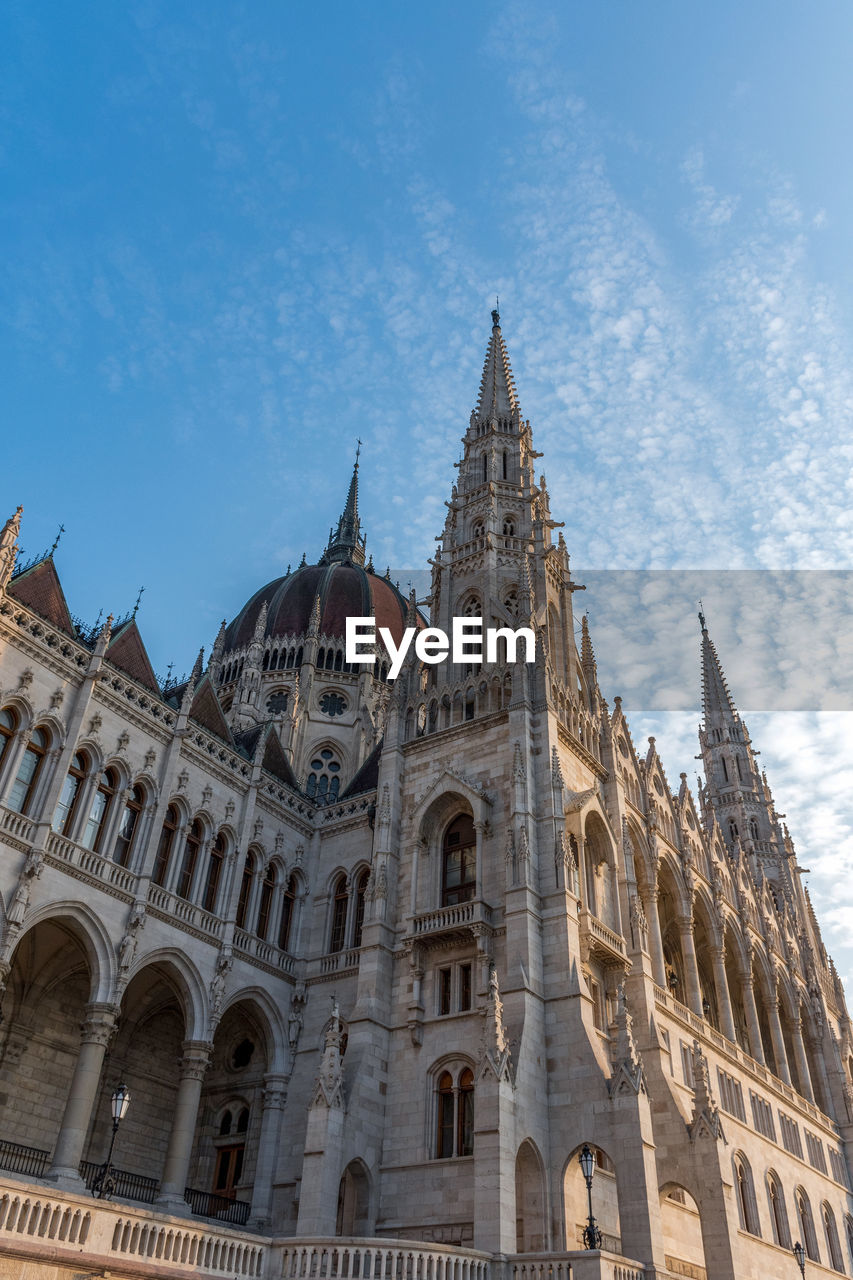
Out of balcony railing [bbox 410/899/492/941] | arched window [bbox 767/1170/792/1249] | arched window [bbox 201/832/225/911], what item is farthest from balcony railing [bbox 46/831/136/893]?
arched window [bbox 767/1170/792/1249]

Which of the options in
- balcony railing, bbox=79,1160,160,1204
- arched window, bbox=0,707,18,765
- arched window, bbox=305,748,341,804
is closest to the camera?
arched window, bbox=0,707,18,765

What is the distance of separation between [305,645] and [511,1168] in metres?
31.5

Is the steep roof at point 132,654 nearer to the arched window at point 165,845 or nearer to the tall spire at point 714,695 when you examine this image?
the arched window at point 165,845

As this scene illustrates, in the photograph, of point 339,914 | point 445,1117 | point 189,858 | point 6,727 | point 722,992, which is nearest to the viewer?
point 6,727

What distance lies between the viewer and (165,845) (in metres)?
26.7

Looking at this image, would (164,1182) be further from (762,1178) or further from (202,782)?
(762,1178)

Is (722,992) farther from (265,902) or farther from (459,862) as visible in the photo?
(265,902)

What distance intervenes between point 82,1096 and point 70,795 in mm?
6816

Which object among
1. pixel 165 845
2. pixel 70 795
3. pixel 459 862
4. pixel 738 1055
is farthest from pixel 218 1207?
pixel 738 1055

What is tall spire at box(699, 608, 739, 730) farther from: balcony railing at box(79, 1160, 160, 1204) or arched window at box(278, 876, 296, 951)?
balcony railing at box(79, 1160, 160, 1204)

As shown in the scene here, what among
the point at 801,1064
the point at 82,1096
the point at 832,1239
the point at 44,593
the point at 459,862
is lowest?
the point at 82,1096

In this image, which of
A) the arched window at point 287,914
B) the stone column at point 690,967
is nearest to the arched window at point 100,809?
the arched window at point 287,914

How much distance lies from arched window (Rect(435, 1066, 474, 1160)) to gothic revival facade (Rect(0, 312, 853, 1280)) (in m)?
0.07

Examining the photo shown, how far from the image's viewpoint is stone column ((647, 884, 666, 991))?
94.8 ft
